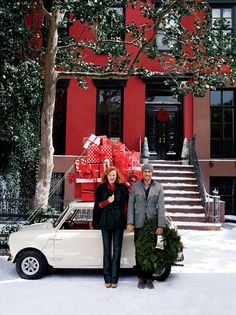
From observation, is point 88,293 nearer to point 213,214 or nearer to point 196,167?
point 213,214

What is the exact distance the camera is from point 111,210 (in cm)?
623

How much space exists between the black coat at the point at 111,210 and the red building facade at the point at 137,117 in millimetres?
10010

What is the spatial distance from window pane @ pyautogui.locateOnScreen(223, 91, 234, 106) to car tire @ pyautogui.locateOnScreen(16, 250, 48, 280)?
12809 millimetres

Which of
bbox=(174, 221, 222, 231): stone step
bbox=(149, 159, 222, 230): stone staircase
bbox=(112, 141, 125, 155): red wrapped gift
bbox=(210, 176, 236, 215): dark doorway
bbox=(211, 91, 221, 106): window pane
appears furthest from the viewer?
bbox=(211, 91, 221, 106): window pane

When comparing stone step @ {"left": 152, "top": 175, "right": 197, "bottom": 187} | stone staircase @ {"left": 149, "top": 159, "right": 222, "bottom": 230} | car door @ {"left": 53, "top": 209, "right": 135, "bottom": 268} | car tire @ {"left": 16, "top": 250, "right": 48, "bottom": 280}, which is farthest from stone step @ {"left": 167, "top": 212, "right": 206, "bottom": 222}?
car tire @ {"left": 16, "top": 250, "right": 48, "bottom": 280}

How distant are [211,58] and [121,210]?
717cm

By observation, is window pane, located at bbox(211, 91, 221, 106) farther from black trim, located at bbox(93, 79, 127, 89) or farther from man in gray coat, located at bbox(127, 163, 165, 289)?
man in gray coat, located at bbox(127, 163, 165, 289)

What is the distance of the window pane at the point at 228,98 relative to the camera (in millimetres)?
16936

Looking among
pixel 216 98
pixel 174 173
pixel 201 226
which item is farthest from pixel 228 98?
pixel 201 226

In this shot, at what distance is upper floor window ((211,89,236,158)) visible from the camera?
16703 mm

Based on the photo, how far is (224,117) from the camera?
55.3ft

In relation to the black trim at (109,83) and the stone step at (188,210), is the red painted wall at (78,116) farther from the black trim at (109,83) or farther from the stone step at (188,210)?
the stone step at (188,210)

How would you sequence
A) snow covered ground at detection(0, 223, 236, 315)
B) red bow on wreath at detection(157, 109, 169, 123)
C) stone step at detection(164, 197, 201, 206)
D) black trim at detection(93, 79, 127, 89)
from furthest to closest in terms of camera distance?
red bow on wreath at detection(157, 109, 169, 123) → black trim at detection(93, 79, 127, 89) → stone step at detection(164, 197, 201, 206) → snow covered ground at detection(0, 223, 236, 315)

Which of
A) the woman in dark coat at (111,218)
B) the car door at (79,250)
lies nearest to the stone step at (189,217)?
the car door at (79,250)
